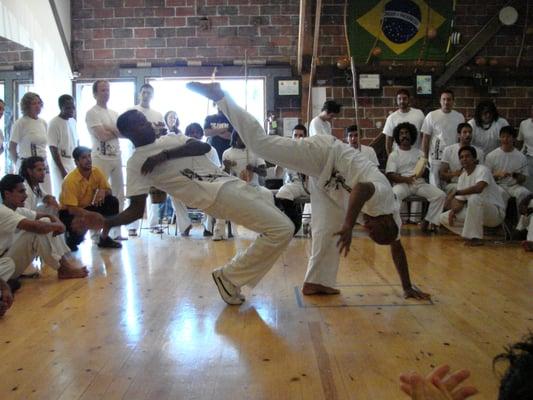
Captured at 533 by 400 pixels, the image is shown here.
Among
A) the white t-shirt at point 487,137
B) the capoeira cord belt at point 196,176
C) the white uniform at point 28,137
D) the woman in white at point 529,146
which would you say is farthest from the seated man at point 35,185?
the woman in white at point 529,146

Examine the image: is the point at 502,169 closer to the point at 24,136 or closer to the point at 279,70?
the point at 279,70

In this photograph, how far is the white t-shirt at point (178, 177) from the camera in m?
3.03

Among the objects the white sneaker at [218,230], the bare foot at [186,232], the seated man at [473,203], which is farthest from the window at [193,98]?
the seated man at [473,203]

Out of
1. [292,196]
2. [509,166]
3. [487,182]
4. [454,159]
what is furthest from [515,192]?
[292,196]

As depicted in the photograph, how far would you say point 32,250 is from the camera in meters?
3.57

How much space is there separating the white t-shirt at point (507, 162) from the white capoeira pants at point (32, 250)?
440 centimetres

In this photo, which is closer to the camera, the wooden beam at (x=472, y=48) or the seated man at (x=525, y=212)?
the seated man at (x=525, y=212)

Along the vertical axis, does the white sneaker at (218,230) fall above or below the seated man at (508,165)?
below

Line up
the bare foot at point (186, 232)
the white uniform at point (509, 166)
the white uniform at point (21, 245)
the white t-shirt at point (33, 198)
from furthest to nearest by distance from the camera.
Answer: the bare foot at point (186, 232) → the white uniform at point (509, 166) → the white t-shirt at point (33, 198) → the white uniform at point (21, 245)

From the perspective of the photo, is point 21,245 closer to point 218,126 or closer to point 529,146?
point 218,126

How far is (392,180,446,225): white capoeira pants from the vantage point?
5.75 meters

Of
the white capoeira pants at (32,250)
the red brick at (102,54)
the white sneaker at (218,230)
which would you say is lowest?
the white sneaker at (218,230)

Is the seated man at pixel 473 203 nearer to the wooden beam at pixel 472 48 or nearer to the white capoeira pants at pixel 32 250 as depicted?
the wooden beam at pixel 472 48

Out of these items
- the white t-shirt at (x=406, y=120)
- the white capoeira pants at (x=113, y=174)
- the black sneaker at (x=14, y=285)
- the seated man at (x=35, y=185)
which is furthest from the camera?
the white t-shirt at (x=406, y=120)
